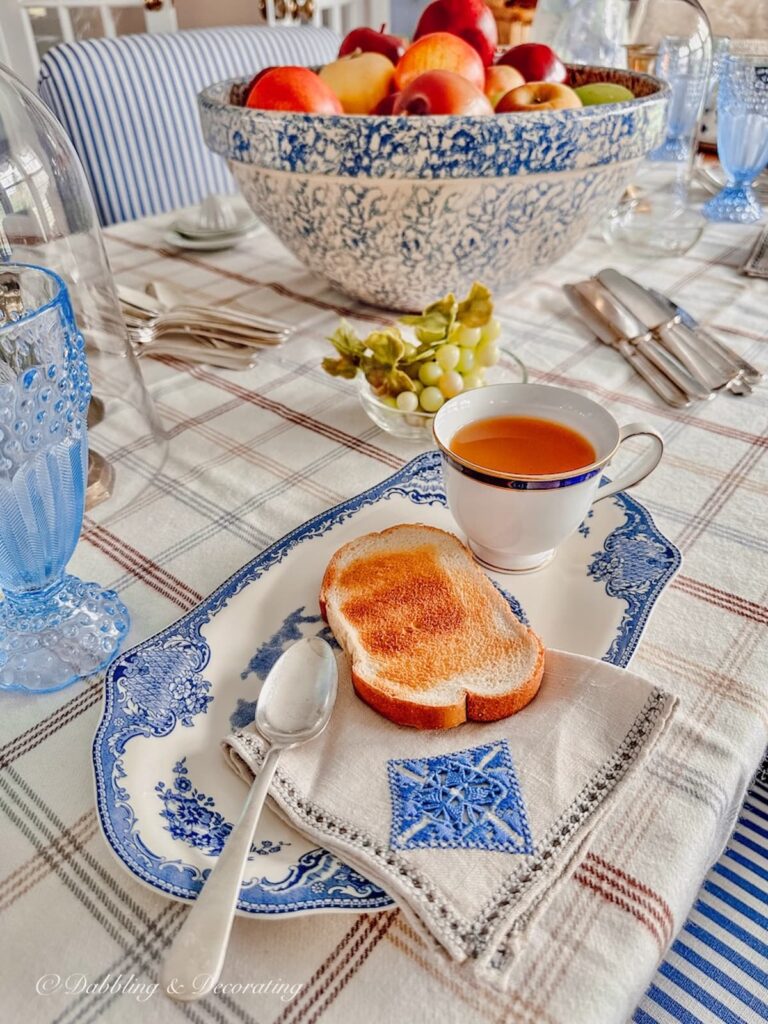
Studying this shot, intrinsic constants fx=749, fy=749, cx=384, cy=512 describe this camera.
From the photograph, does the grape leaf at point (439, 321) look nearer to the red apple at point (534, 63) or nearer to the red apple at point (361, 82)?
the red apple at point (361, 82)

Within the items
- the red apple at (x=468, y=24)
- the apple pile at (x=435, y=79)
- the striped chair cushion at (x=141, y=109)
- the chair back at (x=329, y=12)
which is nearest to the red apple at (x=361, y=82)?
the apple pile at (x=435, y=79)

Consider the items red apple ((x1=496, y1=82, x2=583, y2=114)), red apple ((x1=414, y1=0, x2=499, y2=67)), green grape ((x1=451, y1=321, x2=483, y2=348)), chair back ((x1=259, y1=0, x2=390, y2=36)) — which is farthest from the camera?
chair back ((x1=259, y1=0, x2=390, y2=36))

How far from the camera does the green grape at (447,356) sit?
0.66 m

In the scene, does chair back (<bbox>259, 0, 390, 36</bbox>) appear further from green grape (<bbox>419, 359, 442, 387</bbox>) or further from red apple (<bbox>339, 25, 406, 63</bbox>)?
green grape (<bbox>419, 359, 442, 387</bbox>)

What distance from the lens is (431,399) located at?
25.9 inches

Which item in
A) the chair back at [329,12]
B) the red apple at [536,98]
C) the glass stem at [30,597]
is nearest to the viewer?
the glass stem at [30,597]

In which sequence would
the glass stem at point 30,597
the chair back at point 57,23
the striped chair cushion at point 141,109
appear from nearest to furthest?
the glass stem at point 30,597, the striped chair cushion at point 141,109, the chair back at point 57,23

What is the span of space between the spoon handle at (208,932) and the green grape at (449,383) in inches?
16.9

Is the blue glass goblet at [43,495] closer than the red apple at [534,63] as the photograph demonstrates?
Yes

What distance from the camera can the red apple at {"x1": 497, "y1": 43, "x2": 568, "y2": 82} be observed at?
0.93 metres

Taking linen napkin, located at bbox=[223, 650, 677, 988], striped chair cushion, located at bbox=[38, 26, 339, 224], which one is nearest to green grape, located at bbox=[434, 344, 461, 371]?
linen napkin, located at bbox=[223, 650, 677, 988]

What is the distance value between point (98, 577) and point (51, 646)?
0.29ft

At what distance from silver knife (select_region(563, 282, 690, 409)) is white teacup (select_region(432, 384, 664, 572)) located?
0.24 meters

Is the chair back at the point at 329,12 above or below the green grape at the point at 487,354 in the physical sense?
above
